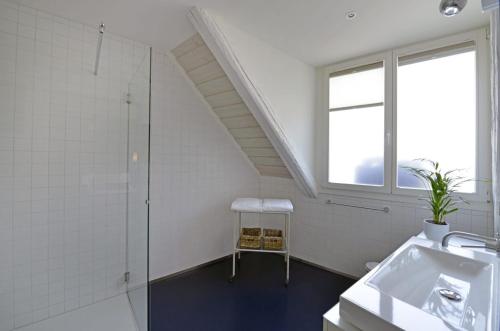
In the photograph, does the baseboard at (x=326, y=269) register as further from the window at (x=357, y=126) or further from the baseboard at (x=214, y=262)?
the window at (x=357, y=126)

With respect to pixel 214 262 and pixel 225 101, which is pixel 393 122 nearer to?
pixel 225 101

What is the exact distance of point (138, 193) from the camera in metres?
1.72

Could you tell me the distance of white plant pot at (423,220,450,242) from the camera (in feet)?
4.62

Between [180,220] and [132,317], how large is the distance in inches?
33.1

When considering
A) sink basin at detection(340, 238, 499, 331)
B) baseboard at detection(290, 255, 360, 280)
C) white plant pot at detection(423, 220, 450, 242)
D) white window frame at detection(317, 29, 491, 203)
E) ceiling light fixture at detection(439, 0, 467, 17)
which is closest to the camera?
sink basin at detection(340, 238, 499, 331)

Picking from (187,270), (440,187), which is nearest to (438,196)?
(440,187)

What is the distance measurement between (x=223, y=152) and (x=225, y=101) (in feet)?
2.04

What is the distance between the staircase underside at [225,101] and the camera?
1945mm

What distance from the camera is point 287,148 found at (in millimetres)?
2105

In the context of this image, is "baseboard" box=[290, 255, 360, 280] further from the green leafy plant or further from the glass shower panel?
the glass shower panel

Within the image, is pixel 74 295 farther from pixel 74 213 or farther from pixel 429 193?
pixel 429 193

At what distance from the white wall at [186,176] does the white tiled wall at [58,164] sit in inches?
10.8

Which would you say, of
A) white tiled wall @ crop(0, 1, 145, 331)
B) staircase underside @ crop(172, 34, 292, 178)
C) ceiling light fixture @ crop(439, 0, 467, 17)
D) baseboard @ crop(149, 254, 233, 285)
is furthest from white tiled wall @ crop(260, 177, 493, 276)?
white tiled wall @ crop(0, 1, 145, 331)

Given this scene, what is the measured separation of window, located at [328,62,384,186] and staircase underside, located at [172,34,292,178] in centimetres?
63
